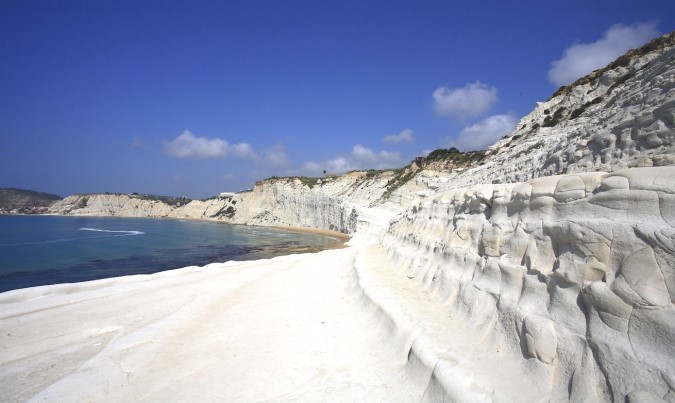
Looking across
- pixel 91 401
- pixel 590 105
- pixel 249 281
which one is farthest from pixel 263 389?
pixel 590 105

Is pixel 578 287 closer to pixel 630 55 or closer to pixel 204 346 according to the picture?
pixel 204 346

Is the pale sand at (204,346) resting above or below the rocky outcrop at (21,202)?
below

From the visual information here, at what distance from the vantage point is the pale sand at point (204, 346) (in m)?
4.50

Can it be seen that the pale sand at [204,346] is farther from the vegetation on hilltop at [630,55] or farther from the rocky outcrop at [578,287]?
the vegetation on hilltop at [630,55]

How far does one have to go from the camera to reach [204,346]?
599cm

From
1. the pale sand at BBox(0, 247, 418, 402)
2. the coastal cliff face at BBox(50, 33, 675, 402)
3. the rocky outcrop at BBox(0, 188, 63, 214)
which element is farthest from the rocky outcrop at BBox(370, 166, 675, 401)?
the rocky outcrop at BBox(0, 188, 63, 214)

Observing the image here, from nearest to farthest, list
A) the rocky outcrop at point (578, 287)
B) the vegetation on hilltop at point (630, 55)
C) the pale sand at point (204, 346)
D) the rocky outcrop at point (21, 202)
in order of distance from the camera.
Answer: the rocky outcrop at point (578, 287) < the pale sand at point (204, 346) < the vegetation on hilltop at point (630, 55) < the rocky outcrop at point (21, 202)

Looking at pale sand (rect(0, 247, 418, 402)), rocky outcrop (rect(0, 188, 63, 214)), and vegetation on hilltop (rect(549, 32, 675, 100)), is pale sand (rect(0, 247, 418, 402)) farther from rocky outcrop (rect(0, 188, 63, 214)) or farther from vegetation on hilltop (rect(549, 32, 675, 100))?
rocky outcrop (rect(0, 188, 63, 214))

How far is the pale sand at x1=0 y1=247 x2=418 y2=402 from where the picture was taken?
4.50 meters

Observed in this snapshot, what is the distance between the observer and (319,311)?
7367 mm

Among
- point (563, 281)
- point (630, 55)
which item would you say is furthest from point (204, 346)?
point (630, 55)

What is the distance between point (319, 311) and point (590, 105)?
18636 mm

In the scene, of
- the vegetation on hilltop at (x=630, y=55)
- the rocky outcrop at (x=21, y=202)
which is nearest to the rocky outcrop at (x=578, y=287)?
the vegetation on hilltop at (x=630, y=55)

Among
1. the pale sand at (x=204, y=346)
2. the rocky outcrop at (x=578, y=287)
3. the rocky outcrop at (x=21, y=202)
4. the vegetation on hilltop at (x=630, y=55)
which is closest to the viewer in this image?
the rocky outcrop at (x=578, y=287)
